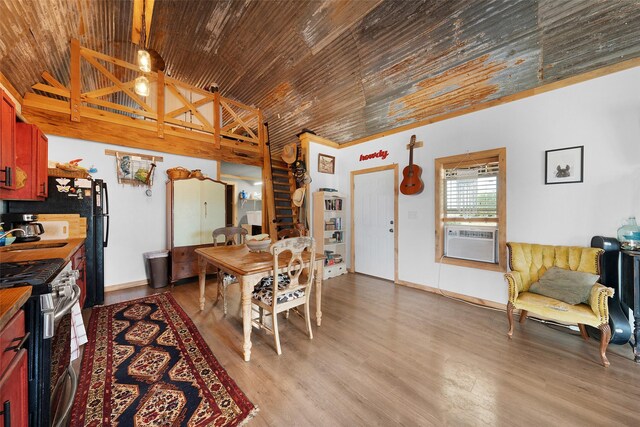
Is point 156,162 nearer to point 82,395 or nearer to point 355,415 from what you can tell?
point 82,395

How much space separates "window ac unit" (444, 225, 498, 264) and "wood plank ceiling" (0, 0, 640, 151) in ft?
5.69

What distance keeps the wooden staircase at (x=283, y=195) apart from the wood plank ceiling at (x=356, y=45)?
1333mm

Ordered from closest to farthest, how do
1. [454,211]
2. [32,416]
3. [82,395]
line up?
[32,416] → [82,395] → [454,211]

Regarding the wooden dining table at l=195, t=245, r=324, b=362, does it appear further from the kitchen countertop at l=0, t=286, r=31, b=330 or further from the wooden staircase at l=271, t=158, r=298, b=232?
the wooden staircase at l=271, t=158, r=298, b=232

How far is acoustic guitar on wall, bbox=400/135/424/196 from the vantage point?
354 centimetres

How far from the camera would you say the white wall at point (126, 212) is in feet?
10.8

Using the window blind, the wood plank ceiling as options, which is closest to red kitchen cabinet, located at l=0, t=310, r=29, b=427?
the wood plank ceiling

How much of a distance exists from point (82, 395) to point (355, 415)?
179 cm

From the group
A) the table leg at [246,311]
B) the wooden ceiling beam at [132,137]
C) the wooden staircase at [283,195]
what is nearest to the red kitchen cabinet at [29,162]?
A: the wooden ceiling beam at [132,137]

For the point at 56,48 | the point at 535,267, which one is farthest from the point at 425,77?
the point at 56,48

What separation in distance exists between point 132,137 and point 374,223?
13.9 feet

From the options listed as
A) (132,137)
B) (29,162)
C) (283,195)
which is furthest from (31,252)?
(283,195)

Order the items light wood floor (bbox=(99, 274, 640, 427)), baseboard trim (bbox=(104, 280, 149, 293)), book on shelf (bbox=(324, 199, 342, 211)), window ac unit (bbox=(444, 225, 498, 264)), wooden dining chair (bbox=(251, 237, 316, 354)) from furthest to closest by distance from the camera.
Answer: book on shelf (bbox=(324, 199, 342, 211)), baseboard trim (bbox=(104, 280, 149, 293)), window ac unit (bbox=(444, 225, 498, 264)), wooden dining chair (bbox=(251, 237, 316, 354)), light wood floor (bbox=(99, 274, 640, 427))

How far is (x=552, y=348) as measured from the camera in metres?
2.06
